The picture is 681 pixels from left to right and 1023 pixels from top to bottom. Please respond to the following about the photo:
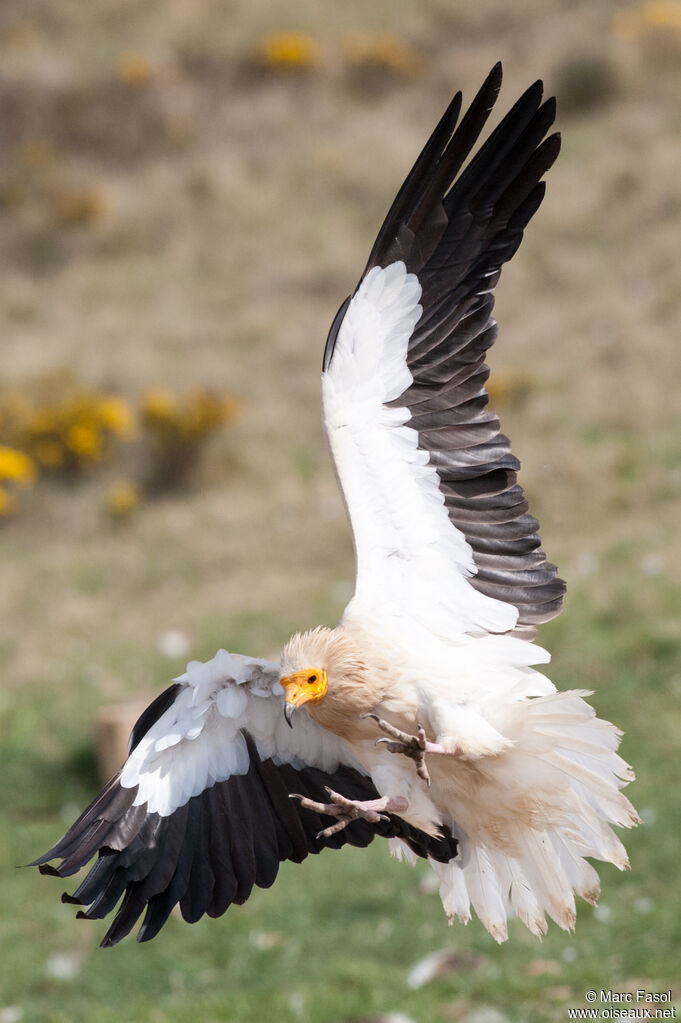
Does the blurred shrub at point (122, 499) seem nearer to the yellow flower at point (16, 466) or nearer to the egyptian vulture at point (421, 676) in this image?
the yellow flower at point (16, 466)

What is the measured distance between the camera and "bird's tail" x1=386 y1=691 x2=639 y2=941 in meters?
3.45

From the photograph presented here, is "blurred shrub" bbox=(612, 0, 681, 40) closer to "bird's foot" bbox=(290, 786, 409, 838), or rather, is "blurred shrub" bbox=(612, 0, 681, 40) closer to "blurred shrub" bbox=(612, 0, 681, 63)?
"blurred shrub" bbox=(612, 0, 681, 63)

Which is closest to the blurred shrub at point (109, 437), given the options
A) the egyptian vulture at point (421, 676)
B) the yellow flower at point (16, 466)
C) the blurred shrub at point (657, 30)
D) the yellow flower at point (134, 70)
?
the yellow flower at point (16, 466)

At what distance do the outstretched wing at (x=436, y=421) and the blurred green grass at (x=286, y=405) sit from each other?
1.60 m

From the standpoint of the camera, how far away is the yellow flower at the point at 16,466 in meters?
12.5

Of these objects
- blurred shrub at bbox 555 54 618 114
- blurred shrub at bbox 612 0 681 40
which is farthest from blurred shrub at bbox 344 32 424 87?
blurred shrub at bbox 612 0 681 40

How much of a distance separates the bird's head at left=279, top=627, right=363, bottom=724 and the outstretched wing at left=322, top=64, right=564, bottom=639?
21 centimetres

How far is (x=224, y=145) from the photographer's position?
1834 cm

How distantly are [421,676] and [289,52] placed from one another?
1807 centimetres

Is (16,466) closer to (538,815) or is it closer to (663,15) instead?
(538,815)

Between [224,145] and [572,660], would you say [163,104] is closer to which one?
[224,145]

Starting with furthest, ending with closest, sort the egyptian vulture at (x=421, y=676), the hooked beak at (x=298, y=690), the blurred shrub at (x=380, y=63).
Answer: the blurred shrub at (x=380, y=63) < the egyptian vulture at (x=421, y=676) < the hooked beak at (x=298, y=690)

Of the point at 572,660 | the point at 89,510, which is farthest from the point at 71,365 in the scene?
the point at 572,660

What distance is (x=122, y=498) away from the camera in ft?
39.7
